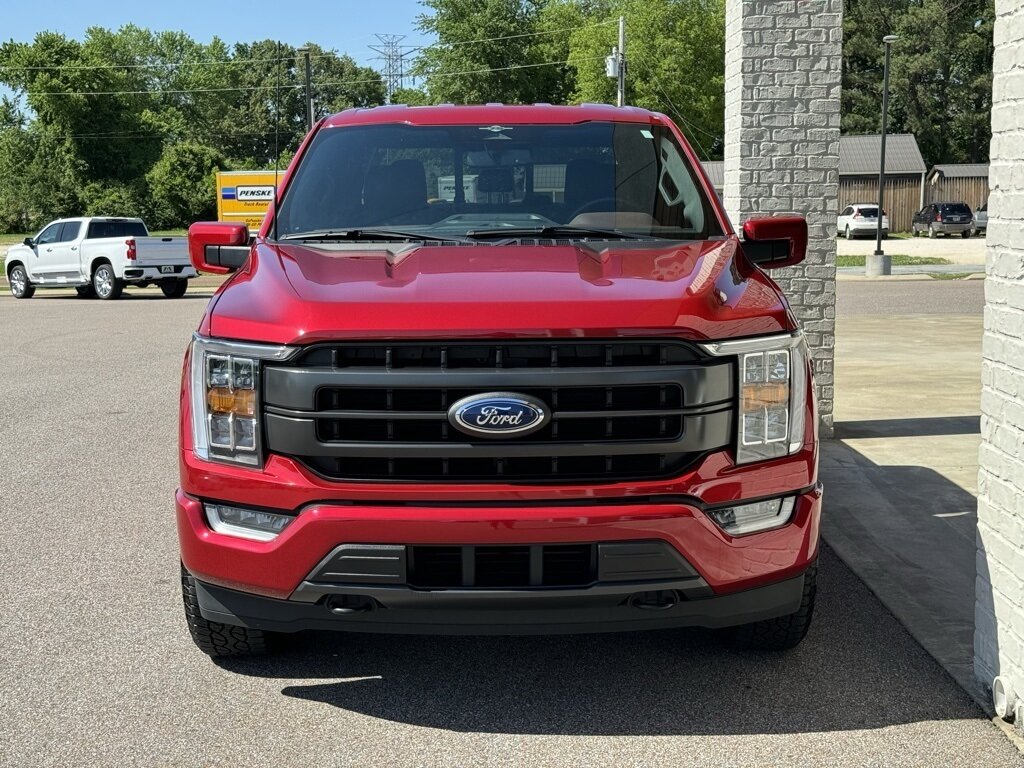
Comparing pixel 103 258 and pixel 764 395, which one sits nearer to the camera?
pixel 764 395

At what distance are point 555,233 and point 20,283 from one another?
87.2ft

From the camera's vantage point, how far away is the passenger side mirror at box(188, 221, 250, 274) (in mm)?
5195

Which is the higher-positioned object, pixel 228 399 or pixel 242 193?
pixel 242 193

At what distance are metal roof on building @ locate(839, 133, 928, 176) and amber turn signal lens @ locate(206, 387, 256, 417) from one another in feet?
211

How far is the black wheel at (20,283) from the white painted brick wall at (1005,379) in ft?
90.4

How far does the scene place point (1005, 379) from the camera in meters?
3.70

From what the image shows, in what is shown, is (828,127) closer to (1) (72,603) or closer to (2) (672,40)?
(1) (72,603)

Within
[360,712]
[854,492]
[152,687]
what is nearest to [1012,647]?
[360,712]

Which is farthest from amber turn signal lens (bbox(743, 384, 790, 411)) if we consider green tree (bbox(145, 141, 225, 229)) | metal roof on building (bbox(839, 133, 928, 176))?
green tree (bbox(145, 141, 225, 229))

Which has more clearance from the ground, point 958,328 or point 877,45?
point 877,45

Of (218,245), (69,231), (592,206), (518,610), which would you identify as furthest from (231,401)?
(69,231)

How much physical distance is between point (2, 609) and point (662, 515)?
2.93 meters

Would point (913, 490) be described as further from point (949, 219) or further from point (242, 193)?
point (949, 219)

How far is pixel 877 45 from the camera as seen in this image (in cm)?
8262
